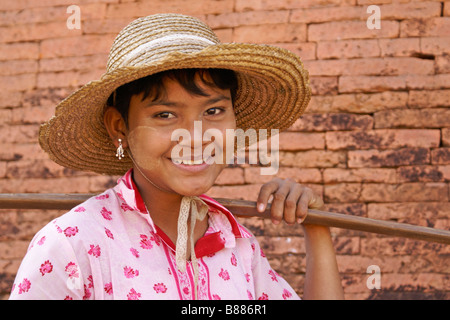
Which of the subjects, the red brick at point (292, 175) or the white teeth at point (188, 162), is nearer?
the white teeth at point (188, 162)

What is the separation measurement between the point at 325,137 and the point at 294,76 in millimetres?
1367

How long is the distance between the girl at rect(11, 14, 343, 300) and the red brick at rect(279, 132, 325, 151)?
4.17 ft

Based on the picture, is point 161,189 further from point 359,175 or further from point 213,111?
point 359,175

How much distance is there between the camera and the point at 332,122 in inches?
125

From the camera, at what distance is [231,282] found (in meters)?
1.71

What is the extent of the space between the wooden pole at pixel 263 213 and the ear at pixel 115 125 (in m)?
0.25

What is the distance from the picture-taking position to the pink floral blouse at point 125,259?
145 cm

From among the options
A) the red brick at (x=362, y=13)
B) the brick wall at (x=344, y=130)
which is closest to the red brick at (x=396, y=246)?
the brick wall at (x=344, y=130)

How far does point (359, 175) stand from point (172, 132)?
5.90ft

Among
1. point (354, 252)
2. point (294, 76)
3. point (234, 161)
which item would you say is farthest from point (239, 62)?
point (354, 252)

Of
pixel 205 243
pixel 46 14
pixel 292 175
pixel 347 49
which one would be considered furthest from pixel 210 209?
pixel 46 14

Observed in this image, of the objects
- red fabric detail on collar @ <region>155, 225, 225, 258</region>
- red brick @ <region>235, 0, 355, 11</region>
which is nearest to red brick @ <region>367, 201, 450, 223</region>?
red brick @ <region>235, 0, 355, 11</region>

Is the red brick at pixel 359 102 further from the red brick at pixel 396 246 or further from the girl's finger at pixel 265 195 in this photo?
the girl's finger at pixel 265 195

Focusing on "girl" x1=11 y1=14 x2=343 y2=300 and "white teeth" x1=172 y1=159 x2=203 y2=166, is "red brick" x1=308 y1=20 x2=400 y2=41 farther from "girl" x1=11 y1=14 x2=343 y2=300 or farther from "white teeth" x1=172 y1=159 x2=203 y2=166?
"white teeth" x1=172 y1=159 x2=203 y2=166
